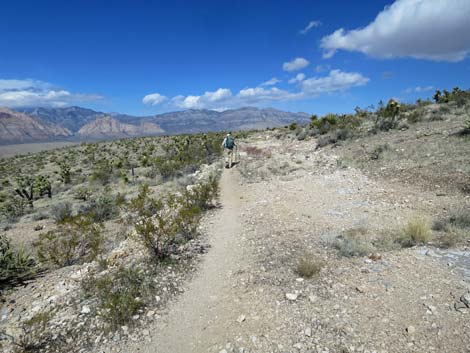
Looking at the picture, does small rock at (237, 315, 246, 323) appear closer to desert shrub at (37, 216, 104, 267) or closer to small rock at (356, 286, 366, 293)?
small rock at (356, 286, 366, 293)

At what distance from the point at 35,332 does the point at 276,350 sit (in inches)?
146

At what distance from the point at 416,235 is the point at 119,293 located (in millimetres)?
5866

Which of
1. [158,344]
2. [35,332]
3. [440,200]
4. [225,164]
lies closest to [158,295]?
[158,344]

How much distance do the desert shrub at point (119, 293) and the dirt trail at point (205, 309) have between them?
0.56 metres

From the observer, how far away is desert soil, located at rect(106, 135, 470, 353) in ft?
13.2

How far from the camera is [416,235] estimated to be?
6113mm

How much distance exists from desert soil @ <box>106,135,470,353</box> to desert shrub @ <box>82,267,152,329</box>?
45cm

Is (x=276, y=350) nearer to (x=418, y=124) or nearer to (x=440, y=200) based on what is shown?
(x=440, y=200)

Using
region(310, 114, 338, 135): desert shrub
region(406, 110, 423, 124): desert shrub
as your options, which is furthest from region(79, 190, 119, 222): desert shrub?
region(406, 110, 423, 124): desert shrub

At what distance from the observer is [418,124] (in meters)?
17.5

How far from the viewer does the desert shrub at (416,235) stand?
19.9ft

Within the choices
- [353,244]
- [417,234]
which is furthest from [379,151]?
[353,244]

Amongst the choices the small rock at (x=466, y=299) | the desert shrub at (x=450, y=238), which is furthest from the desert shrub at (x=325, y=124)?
the small rock at (x=466, y=299)

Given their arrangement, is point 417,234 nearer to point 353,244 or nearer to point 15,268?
point 353,244
